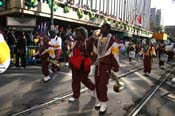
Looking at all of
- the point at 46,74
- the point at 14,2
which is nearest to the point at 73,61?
the point at 46,74

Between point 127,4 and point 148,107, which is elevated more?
point 127,4

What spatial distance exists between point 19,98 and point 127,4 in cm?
6105

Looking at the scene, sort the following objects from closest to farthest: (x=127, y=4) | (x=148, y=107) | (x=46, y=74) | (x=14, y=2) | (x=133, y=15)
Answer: (x=148, y=107)
(x=46, y=74)
(x=14, y=2)
(x=127, y=4)
(x=133, y=15)

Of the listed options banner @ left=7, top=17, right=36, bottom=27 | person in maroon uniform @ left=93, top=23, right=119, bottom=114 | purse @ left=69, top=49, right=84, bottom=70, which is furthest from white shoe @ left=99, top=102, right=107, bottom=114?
banner @ left=7, top=17, right=36, bottom=27

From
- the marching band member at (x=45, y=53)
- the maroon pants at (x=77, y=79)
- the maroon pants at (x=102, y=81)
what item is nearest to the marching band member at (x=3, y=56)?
the maroon pants at (x=102, y=81)

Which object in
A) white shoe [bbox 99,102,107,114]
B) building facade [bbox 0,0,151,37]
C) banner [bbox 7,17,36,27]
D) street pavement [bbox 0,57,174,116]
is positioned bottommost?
street pavement [bbox 0,57,174,116]

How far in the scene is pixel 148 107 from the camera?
27.7 ft

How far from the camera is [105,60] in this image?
7824 millimetres

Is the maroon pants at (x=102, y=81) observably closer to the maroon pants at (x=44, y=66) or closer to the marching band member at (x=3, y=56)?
the marching band member at (x=3, y=56)

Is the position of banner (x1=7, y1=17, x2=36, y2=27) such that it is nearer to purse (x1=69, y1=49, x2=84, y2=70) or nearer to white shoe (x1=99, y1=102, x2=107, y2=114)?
purse (x1=69, y1=49, x2=84, y2=70)

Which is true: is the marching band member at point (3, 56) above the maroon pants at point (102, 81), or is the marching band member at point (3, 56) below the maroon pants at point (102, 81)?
above

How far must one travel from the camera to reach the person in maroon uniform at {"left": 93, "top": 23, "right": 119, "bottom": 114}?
7.74 metres

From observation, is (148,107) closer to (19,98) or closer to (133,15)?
(19,98)

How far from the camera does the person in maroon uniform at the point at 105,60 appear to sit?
774 cm
